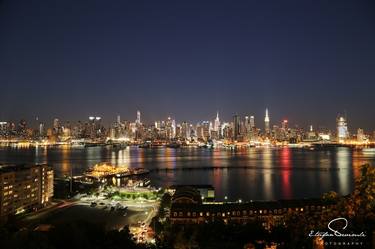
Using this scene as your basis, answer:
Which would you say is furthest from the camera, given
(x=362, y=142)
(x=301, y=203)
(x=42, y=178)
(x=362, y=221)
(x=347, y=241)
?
(x=362, y=142)

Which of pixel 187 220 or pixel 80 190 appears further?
pixel 80 190

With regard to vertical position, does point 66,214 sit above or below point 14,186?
below

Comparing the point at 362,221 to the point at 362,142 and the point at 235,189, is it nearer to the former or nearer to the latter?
the point at 235,189

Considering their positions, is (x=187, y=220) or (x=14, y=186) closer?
(x=187, y=220)

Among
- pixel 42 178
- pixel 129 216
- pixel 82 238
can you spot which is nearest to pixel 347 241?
pixel 82 238

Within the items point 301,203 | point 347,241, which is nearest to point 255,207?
point 301,203

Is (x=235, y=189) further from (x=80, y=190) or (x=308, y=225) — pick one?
(x=308, y=225)

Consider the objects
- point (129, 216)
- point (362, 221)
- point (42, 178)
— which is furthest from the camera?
point (42, 178)

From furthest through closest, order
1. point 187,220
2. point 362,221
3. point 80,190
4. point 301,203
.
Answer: point 80,190 < point 301,203 < point 187,220 < point 362,221

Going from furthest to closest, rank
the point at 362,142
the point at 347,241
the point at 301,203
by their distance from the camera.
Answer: the point at 362,142 → the point at 301,203 → the point at 347,241
